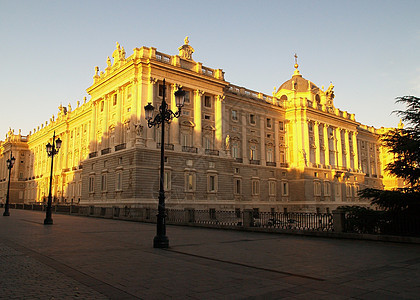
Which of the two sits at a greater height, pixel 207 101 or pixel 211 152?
pixel 207 101

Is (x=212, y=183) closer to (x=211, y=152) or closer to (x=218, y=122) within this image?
(x=211, y=152)

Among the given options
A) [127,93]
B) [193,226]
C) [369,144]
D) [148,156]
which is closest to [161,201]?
[193,226]

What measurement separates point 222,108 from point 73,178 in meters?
32.9

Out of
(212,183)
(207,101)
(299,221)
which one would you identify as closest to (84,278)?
(299,221)

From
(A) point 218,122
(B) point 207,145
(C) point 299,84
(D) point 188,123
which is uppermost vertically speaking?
(C) point 299,84

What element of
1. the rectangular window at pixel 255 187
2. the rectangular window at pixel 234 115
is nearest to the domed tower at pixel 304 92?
the rectangular window at pixel 234 115

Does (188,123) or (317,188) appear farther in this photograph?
(317,188)

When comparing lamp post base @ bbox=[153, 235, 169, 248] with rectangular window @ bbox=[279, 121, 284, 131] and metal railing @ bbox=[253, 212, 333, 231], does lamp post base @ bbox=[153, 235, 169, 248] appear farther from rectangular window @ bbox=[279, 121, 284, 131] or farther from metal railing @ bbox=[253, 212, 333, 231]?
rectangular window @ bbox=[279, 121, 284, 131]

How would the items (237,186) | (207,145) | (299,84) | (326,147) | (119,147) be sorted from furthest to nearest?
1. (299,84)
2. (326,147)
3. (237,186)
4. (207,145)
5. (119,147)

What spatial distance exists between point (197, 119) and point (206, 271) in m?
34.2

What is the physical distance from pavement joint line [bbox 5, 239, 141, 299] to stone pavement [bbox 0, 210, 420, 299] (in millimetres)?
18

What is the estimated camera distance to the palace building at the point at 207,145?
3859 centimetres

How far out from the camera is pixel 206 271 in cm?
881

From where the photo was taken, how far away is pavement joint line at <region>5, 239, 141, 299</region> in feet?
21.6
